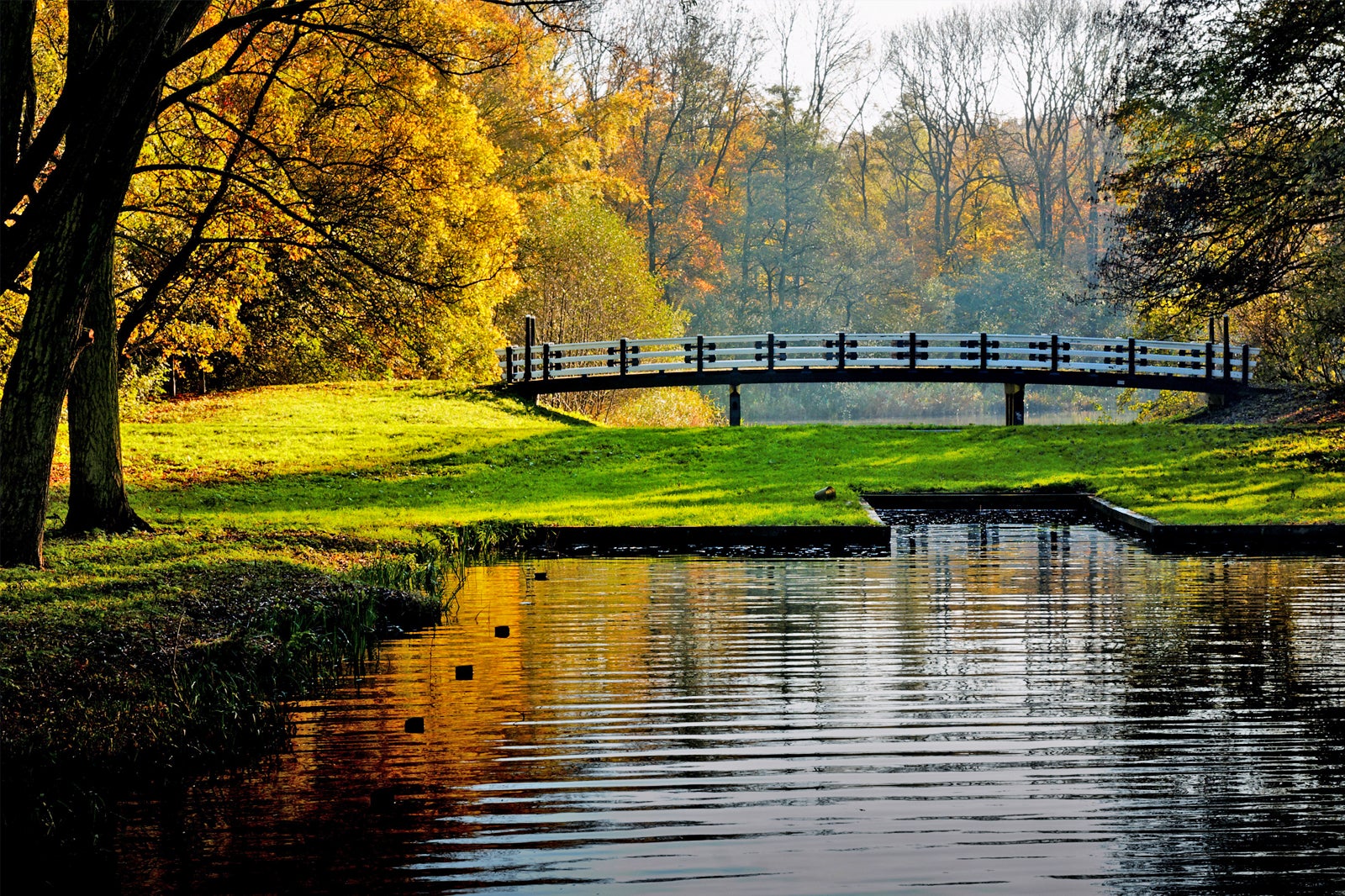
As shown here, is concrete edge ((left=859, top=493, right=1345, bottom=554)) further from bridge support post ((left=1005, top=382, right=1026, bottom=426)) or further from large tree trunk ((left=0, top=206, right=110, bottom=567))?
bridge support post ((left=1005, top=382, right=1026, bottom=426))

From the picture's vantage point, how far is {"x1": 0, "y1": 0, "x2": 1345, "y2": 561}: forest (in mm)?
11422

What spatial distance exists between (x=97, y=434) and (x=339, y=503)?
5009 millimetres

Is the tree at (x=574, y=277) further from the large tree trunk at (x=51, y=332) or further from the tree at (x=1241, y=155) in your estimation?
the large tree trunk at (x=51, y=332)

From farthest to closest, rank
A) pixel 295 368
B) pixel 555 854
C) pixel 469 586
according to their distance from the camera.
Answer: pixel 295 368 → pixel 469 586 → pixel 555 854

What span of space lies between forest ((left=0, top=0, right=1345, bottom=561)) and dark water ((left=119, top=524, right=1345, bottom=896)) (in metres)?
4.33

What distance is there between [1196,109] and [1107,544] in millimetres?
8520

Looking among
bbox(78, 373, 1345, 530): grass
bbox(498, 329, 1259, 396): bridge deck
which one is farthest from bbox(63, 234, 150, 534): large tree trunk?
bbox(498, 329, 1259, 396): bridge deck

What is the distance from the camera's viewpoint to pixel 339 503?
1805cm

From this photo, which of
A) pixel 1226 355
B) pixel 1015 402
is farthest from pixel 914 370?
pixel 1226 355

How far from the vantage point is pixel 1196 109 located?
2064 cm

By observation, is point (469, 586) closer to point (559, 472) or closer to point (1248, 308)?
point (559, 472)

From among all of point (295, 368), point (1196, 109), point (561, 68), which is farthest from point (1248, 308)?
point (561, 68)

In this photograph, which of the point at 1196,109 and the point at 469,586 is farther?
the point at 1196,109

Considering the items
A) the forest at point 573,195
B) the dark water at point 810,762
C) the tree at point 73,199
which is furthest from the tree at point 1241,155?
the tree at point 73,199
